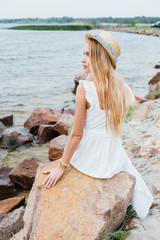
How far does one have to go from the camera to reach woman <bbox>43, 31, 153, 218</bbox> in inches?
80.6

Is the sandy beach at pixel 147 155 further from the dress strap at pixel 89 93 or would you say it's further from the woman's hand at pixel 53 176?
the dress strap at pixel 89 93

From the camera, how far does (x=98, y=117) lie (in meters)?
2.15

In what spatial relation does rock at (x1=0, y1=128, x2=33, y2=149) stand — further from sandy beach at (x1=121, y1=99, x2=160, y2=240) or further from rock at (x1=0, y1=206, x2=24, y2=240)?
rock at (x1=0, y1=206, x2=24, y2=240)

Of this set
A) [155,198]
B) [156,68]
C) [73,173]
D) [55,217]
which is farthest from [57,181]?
[156,68]

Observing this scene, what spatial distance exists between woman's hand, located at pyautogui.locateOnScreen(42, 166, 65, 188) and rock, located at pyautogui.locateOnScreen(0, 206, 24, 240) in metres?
1.19

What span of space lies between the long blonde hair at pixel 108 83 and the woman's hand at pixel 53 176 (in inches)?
22.8

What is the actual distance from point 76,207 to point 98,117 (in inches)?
29.4

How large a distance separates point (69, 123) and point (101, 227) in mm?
4042

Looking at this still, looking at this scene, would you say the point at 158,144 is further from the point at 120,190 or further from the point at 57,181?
the point at 57,181

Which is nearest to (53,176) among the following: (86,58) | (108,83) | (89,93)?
(89,93)

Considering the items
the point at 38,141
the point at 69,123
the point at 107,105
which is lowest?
the point at 38,141

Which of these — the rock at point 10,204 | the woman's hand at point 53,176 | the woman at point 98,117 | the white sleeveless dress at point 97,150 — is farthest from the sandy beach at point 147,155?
Result: the rock at point 10,204

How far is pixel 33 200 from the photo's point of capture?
2.12m

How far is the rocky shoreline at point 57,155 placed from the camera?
101 inches
